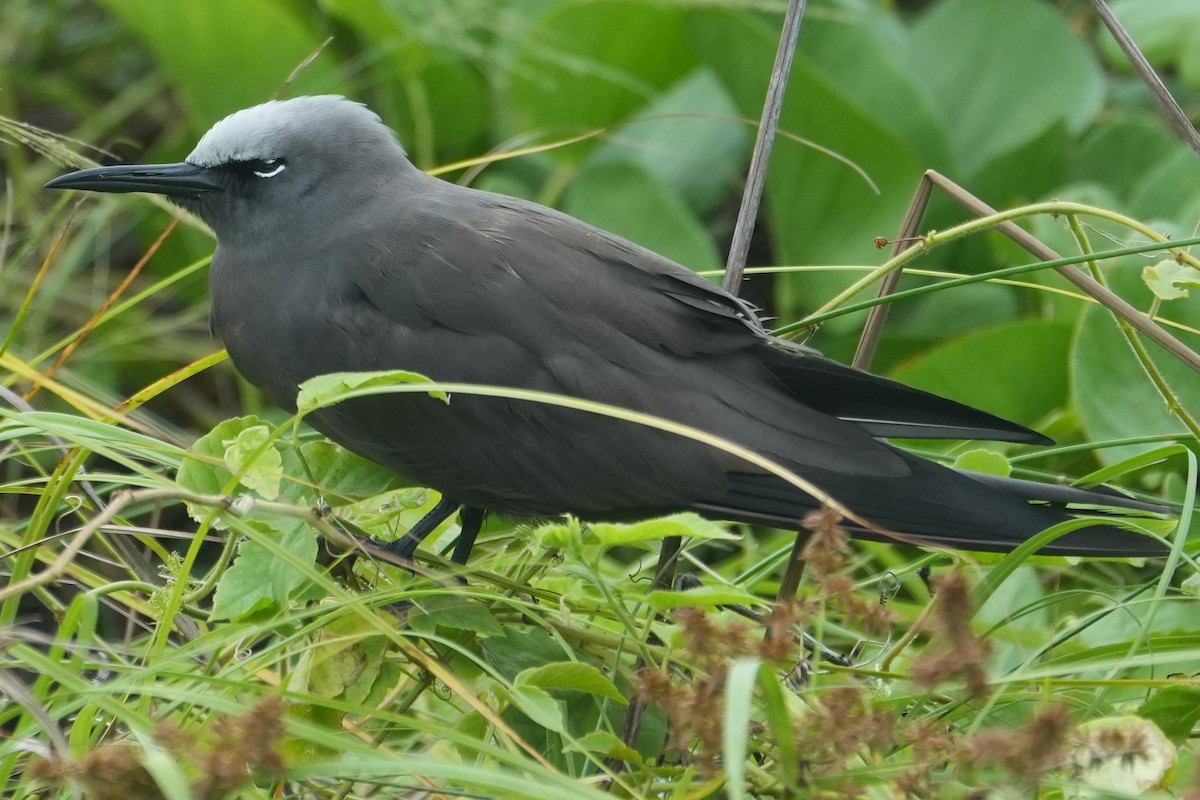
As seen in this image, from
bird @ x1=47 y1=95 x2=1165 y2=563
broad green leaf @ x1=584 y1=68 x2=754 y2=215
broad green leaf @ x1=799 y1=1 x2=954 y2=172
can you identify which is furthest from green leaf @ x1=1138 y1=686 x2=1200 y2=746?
broad green leaf @ x1=584 y1=68 x2=754 y2=215

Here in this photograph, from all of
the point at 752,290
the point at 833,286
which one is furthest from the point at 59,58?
the point at 833,286

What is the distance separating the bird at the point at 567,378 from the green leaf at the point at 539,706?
45cm

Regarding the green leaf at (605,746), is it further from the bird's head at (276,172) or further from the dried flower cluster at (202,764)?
the bird's head at (276,172)

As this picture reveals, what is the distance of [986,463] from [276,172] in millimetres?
1179

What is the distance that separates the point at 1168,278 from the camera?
165 cm

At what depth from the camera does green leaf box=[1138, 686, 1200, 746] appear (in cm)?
155

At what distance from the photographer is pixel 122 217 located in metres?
3.96

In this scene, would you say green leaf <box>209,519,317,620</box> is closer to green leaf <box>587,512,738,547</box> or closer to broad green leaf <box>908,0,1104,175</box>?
green leaf <box>587,512,738,547</box>

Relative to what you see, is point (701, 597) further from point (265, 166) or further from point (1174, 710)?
point (265, 166)

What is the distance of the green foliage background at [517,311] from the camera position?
149 cm

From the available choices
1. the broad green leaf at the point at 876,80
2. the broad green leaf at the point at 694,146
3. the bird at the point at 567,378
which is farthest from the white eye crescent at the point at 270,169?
the broad green leaf at the point at 876,80

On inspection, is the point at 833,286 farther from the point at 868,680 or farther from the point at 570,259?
the point at 868,680

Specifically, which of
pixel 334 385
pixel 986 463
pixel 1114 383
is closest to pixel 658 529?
pixel 334 385

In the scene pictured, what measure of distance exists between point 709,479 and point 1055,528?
0.50m
